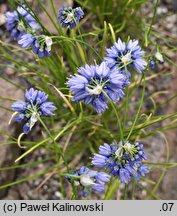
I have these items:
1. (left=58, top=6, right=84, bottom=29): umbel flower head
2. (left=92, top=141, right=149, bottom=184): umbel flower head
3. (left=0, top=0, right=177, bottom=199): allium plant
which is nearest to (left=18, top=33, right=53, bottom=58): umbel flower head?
(left=0, top=0, right=177, bottom=199): allium plant

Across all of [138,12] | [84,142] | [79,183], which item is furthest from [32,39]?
[138,12]

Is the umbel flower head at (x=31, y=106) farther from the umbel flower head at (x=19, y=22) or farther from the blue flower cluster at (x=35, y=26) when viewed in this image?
the umbel flower head at (x=19, y=22)

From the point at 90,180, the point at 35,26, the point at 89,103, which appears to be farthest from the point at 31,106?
the point at 35,26

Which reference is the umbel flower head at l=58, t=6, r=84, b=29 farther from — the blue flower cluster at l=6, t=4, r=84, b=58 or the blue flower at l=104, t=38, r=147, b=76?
the blue flower at l=104, t=38, r=147, b=76

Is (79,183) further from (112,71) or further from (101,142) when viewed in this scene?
(101,142)

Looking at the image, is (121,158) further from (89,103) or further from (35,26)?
(35,26)
